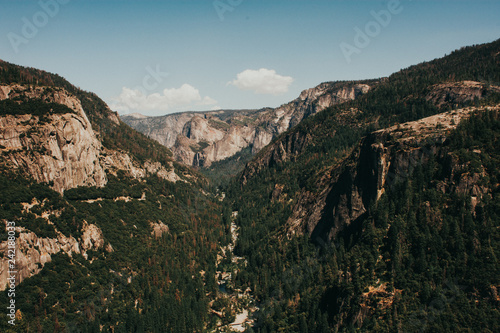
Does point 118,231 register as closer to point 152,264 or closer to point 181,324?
point 152,264

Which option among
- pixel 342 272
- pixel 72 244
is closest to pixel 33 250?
pixel 72 244

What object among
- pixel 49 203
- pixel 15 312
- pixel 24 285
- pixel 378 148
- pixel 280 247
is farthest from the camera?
pixel 280 247

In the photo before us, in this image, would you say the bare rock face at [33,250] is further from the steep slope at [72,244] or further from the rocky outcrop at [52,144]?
the rocky outcrop at [52,144]

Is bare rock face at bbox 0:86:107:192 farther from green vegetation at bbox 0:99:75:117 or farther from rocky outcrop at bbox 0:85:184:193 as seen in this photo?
green vegetation at bbox 0:99:75:117

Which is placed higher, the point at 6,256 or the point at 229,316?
the point at 6,256

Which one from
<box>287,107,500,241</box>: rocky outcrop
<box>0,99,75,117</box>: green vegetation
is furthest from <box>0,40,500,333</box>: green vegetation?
<box>287,107,500,241</box>: rocky outcrop

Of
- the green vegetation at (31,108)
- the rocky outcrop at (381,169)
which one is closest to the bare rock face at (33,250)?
the green vegetation at (31,108)

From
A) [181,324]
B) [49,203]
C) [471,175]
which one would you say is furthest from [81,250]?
[471,175]
